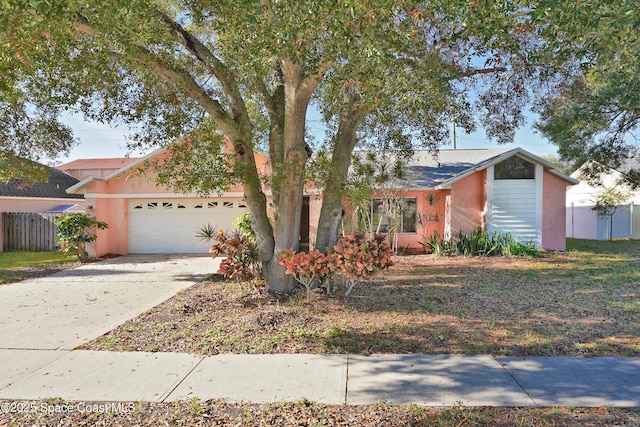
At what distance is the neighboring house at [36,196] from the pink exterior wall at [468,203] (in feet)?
56.4

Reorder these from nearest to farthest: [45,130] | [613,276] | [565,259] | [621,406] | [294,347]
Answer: [621,406]
[294,347]
[613,276]
[45,130]
[565,259]

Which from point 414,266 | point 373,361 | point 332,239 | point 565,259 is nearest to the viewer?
point 373,361

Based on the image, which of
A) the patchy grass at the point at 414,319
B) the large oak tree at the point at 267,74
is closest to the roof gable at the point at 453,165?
the large oak tree at the point at 267,74

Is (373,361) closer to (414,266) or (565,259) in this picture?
(414,266)

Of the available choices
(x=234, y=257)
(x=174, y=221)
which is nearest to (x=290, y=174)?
(x=234, y=257)

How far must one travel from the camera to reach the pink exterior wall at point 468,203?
48.4 feet

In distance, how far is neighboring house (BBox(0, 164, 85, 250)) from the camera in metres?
18.0

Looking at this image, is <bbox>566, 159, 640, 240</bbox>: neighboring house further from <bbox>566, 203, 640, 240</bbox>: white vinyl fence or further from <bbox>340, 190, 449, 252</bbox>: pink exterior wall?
<bbox>340, 190, 449, 252</bbox>: pink exterior wall

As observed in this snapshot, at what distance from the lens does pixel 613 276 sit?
9773 mm

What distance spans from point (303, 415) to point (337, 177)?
5.14 meters

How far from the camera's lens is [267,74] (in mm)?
7863

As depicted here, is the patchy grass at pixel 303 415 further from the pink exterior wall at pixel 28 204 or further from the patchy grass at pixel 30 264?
the pink exterior wall at pixel 28 204

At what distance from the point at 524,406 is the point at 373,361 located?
1.64 meters

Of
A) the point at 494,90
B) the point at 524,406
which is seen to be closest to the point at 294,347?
the point at 524,406
